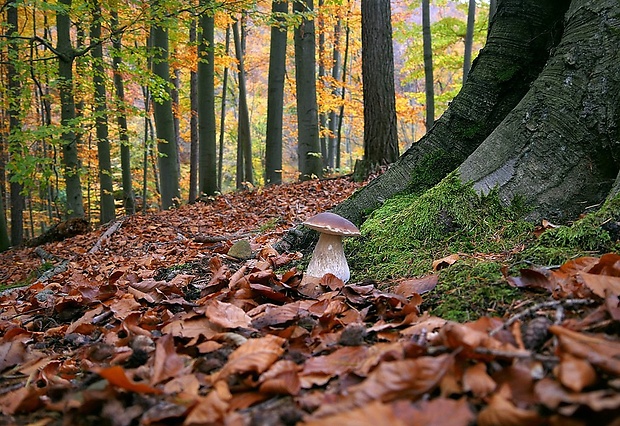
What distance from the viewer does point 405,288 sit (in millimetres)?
2105

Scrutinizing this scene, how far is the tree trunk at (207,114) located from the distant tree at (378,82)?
4687 millimetres

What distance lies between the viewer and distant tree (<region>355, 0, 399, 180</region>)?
7918 mm

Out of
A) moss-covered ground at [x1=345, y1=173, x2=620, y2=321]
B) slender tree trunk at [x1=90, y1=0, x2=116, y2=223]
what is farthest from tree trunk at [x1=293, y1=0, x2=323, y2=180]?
moss-covered ground at [x1=345, y1=173, x2=620, y2=321]

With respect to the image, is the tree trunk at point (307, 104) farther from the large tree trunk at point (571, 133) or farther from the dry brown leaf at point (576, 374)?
the dry brown leaf at point (576, 374)

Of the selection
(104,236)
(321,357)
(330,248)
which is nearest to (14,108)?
(104,236)

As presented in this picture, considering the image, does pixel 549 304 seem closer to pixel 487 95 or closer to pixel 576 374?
pixel 576 374

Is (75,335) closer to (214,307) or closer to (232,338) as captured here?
(214,307)

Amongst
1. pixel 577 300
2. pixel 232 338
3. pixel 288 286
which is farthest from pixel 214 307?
pixel 577 300

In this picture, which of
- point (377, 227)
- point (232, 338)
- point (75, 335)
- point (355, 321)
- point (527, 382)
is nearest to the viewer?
point (527, 382)

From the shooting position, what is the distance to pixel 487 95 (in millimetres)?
3498

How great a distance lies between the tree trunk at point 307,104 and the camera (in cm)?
1126

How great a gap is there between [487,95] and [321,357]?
115 inches

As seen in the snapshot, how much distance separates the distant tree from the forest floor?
6.08 meters

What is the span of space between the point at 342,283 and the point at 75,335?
1.50 metres
